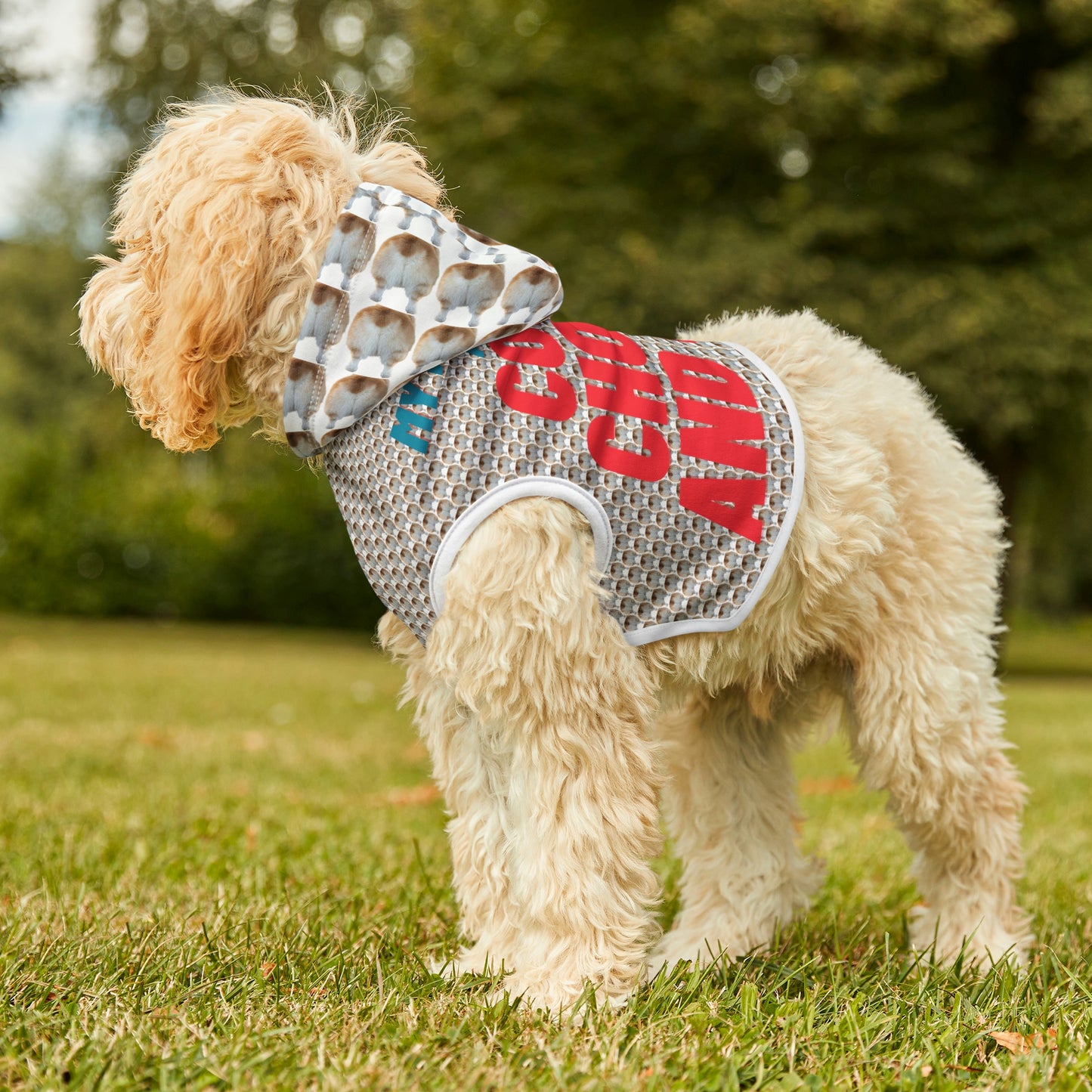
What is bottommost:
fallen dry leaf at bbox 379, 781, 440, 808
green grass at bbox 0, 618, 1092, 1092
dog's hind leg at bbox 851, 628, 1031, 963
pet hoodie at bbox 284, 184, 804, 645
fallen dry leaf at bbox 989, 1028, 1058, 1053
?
fallen dry leaf at bbox 379, 781, 440, 808

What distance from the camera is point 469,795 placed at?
2.92m

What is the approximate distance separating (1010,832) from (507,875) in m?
1.43

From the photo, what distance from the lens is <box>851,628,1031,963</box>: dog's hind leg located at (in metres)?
3.02

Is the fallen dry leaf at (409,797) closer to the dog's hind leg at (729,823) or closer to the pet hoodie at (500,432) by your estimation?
the dog's hind leg at (729,823)

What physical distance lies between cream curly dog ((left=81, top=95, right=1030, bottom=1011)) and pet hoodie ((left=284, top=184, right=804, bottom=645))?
0.08m

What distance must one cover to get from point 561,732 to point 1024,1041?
1157 mm

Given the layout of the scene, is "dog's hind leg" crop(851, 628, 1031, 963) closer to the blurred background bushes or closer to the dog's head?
the dog's head

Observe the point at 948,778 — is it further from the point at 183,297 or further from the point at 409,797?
the point at 409,797

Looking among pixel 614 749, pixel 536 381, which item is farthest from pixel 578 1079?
pixel 536 381

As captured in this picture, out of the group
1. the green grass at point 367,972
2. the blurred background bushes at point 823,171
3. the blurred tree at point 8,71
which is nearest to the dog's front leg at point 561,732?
the green grass at point 367,972

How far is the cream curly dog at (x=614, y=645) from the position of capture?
8.36ft

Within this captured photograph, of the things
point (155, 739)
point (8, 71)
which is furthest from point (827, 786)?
point (8, 71)

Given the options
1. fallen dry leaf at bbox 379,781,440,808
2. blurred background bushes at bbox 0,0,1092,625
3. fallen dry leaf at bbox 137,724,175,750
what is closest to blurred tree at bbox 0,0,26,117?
blurred background bushes at bbox 0,0,1092,625

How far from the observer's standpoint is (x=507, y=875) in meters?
2.87
